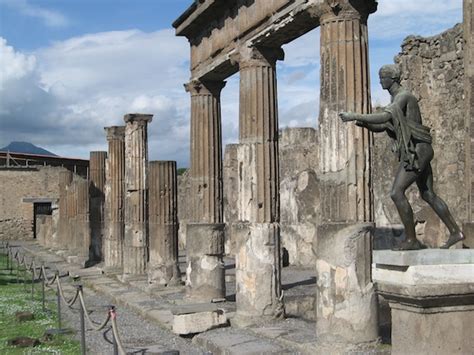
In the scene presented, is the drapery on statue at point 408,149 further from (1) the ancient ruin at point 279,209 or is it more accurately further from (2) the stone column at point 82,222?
(2) the stone column at point 82,222

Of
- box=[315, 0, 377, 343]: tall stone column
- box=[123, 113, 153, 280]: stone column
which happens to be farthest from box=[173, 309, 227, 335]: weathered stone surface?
box=[123, 113, 153, 280]: stone column

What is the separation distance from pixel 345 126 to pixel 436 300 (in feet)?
9.15

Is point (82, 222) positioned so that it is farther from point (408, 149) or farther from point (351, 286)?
→ point (408, 149)

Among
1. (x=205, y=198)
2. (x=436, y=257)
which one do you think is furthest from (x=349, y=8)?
(x=205, y=198)

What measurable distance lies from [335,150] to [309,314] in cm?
375

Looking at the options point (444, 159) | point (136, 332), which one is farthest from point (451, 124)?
point (136, 332)

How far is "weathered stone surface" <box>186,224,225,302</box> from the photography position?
1089 centimetres

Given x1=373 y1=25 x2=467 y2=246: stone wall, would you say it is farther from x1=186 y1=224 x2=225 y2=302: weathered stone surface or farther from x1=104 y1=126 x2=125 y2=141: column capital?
x1=104 y1=126 x2=125 y2=141: column capital

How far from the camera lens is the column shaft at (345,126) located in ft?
22.4

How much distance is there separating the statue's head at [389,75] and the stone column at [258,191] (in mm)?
3965

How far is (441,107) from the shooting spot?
14.1 m

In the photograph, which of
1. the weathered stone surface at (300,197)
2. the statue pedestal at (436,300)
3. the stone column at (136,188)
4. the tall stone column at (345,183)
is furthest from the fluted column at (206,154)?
the statue pedestal at (436,300)

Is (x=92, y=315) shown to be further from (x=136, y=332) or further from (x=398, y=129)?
(x=398, y=129)

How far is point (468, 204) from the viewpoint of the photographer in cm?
709
